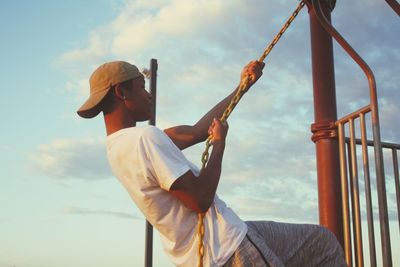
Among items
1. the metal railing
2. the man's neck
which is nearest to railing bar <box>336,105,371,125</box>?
the metal railing

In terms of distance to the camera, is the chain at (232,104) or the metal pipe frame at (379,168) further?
the metal pipe frame at (379,168)

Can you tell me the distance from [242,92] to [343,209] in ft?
4.16

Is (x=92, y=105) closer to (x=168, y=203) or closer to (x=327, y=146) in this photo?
(x=168, y=203)

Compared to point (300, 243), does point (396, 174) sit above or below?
above

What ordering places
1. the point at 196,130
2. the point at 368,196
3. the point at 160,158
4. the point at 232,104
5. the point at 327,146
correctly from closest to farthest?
the point at 160,158
the point at 232,104
the point at 196,130
the point at 368,196
the point at 327,146

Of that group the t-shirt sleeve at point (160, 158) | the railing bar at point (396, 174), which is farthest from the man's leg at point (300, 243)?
the railing bar at point (396, 174)

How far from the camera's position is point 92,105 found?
2033 millimetres

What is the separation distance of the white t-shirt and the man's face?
17 cm

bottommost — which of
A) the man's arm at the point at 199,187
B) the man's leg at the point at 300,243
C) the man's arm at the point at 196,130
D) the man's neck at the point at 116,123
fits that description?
the man's leg at the point at 300,243

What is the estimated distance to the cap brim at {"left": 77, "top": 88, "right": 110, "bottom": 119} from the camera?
2037mm

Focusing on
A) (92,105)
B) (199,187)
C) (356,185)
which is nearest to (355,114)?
(356,185)

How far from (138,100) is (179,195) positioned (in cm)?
51

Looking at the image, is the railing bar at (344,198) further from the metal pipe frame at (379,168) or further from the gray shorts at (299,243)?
the gray shorts at (299,243)

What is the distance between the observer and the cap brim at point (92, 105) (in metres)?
2.04
